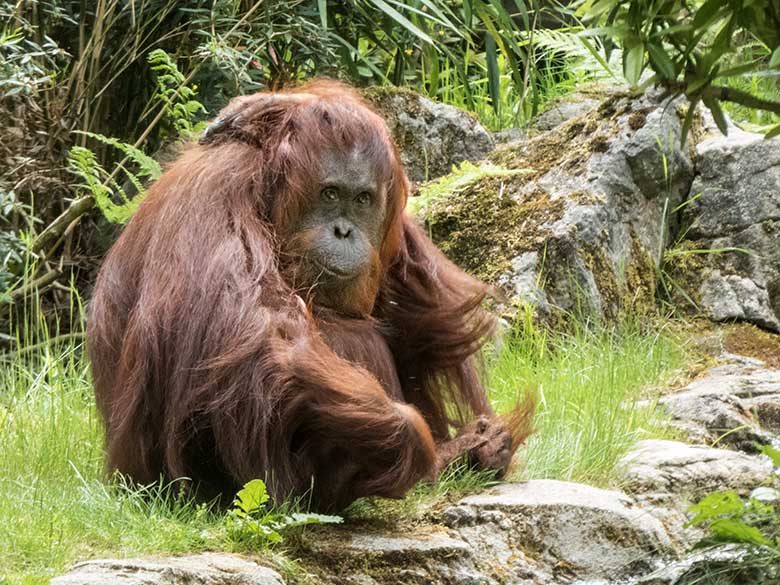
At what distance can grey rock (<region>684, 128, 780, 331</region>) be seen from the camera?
Answer: 5898 millimetres

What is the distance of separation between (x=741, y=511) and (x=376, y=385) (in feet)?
3.22

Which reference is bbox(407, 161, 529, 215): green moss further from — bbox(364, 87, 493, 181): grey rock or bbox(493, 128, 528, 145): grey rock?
bbox(493, 128, 528, 145): grey rock

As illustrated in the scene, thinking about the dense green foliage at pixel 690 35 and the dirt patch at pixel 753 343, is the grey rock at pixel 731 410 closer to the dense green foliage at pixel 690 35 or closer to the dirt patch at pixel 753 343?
the dirt patch at pixel 753 343

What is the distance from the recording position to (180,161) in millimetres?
3756

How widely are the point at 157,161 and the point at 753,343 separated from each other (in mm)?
2798

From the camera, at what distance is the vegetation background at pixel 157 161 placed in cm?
298

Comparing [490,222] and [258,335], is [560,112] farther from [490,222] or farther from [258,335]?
[258,335]

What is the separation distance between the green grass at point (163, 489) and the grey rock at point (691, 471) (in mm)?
92

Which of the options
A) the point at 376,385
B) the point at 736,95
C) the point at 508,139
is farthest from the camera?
the point at 508,139

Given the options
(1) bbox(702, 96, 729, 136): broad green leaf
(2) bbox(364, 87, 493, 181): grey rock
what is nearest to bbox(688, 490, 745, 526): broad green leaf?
(1) bbox(702, 96, 729, 136): broad green leaf

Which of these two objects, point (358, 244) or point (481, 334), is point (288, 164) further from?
point (481, 334)

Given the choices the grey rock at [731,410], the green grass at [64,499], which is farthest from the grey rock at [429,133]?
the green grass at [64,499]

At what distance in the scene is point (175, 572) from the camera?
2.65 metres

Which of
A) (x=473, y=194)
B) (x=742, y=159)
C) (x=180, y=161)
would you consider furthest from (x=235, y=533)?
(x=742, y=159)
